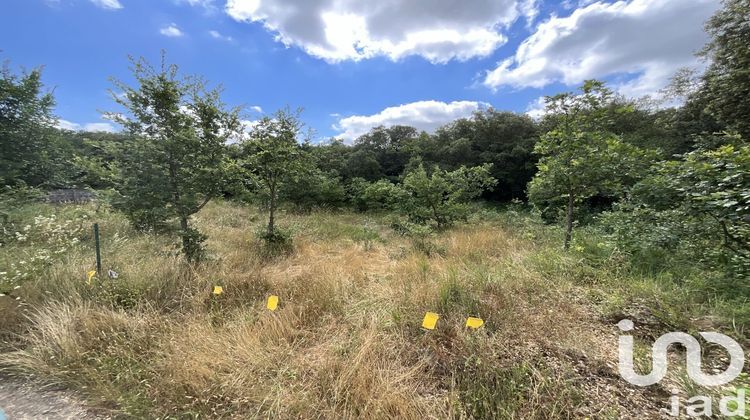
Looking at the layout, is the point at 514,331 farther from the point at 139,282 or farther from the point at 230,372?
the point at 139,282

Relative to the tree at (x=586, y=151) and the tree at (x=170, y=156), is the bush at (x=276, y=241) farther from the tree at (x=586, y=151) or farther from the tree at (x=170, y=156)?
the tree at (x=586, y=151)

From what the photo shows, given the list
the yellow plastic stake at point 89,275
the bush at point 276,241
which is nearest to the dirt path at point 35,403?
the yellow plastic stake at point 89,275

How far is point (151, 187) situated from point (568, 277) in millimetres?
5070

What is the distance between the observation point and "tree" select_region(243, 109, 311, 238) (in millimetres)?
5422

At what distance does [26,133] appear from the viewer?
680 cm

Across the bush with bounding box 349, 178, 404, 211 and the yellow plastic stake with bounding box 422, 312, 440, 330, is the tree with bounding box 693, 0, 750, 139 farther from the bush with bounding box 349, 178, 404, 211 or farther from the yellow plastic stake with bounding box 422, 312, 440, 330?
the yellow plastic stake with bounding box 422, 312, 440, 330

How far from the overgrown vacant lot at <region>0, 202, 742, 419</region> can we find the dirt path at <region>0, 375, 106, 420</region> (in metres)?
0.07

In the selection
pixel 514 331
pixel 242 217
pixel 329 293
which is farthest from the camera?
pixel 242 217

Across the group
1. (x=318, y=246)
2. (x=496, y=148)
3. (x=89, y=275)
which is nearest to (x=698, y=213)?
(x=318, y=246)

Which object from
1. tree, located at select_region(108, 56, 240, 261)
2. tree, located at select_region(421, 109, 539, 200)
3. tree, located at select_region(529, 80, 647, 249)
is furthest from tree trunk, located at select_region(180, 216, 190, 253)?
tree, located at select_region(421, 109, 539, 200)

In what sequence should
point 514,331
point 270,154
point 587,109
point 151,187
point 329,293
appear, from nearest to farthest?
point 514,331 < point 329,293 < point 151,187 < point 587,109 < point 270,154

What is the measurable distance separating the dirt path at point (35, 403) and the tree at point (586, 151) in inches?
212

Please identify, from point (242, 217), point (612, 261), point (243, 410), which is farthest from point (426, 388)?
point (242, 217)

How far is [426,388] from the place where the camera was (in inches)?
76.1
